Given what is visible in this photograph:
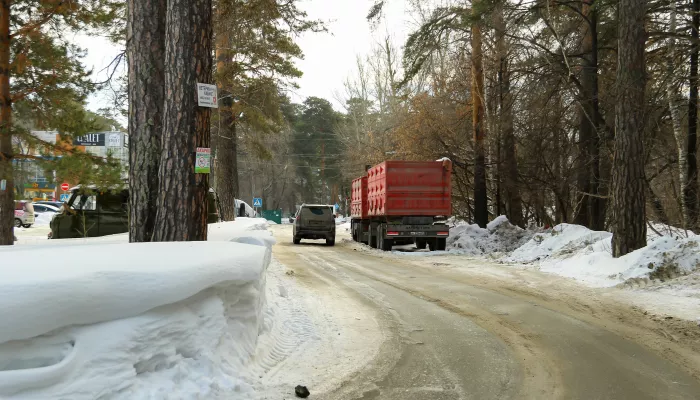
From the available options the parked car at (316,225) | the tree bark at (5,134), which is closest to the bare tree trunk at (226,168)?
the parked car at (316,225)

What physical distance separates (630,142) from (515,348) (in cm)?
724

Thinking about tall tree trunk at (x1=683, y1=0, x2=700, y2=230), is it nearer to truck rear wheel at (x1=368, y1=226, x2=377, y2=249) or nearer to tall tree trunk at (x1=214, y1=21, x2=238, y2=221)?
truck rear wheel at (x1=368, y1=226, x2=377, y2=249)

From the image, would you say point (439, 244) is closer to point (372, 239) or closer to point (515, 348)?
point (372, 239)

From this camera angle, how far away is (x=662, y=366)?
4.96m

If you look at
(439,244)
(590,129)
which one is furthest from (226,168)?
(590,129)

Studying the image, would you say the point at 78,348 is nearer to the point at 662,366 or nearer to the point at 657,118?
the point at 662,366

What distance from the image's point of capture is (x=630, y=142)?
434 inches

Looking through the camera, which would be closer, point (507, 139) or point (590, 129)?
point (590, 129)

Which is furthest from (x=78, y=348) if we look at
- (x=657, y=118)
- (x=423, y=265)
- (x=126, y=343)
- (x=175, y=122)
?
(x=657, y=118)

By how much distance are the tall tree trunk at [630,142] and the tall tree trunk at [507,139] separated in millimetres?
6777

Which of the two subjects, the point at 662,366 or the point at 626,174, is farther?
the point at 626,174

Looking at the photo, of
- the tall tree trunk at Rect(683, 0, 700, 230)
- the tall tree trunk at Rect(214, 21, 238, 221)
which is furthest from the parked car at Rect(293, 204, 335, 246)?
the tall tree trunk at Rect(683, 0, 700, 230)

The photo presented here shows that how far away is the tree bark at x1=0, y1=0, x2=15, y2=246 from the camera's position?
11312 mm

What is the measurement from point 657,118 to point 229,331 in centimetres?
1469
